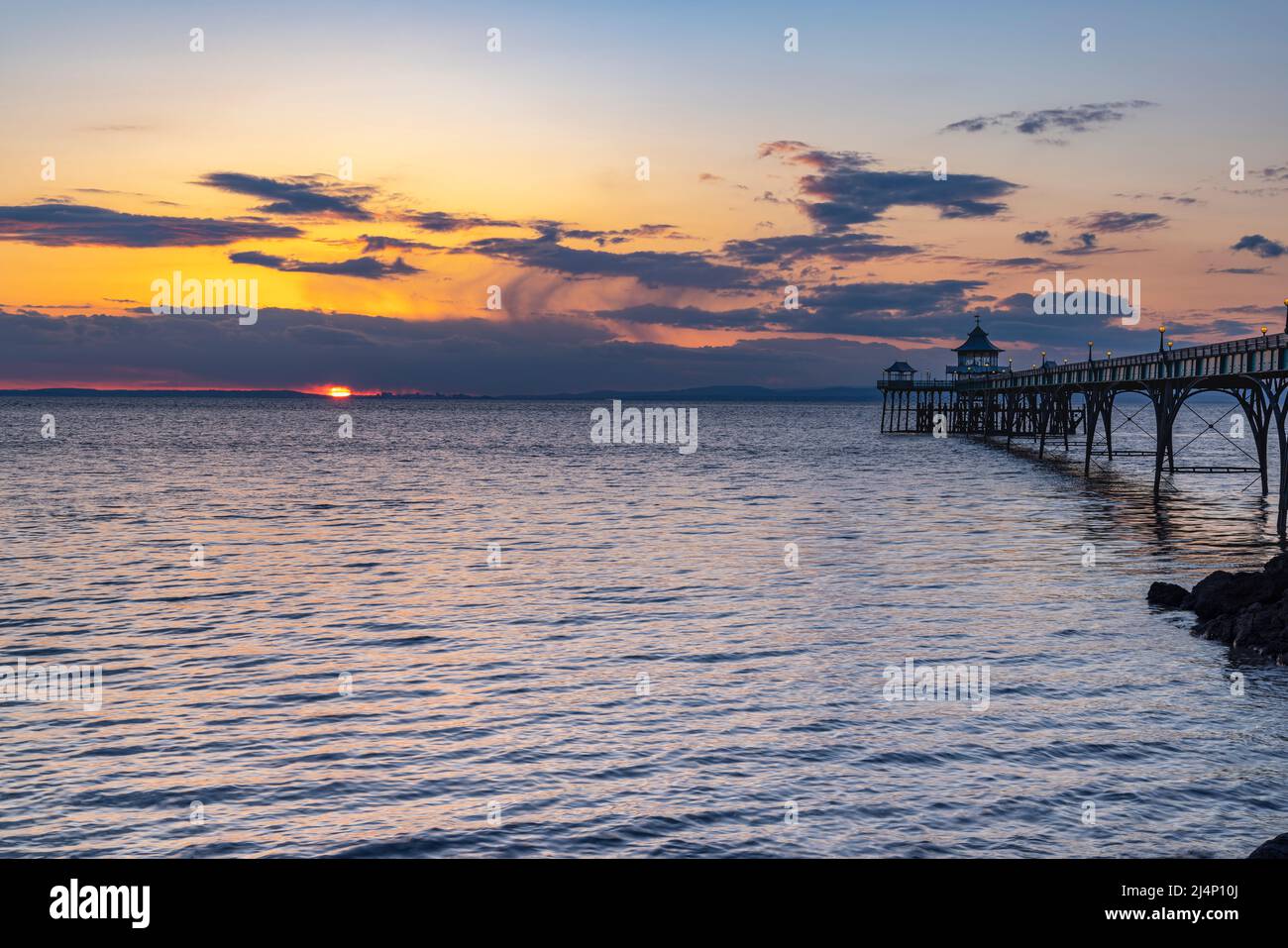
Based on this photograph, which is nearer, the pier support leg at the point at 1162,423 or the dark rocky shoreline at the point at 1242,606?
the dark rocky shoreline at the point at 1242,606

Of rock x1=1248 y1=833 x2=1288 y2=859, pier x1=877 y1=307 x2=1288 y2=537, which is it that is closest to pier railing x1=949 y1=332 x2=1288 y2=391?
pier x1=877 y1=307 x2=1288 y2=537

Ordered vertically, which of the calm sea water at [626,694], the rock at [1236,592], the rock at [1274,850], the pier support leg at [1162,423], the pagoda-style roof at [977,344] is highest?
the pagoda-style roof at [977,344]

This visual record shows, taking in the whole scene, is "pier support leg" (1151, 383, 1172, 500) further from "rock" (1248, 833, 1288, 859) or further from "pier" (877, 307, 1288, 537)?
"rock" (1248, 833, 1288, 859)

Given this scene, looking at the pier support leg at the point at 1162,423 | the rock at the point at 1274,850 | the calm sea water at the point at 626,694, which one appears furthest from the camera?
the pier support leg at the point at 1162,423

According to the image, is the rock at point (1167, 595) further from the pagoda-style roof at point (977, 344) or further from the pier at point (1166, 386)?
the pagoda-style roof at point (977, 344)

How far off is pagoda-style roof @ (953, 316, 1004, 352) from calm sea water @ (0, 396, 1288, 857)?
102408 mm

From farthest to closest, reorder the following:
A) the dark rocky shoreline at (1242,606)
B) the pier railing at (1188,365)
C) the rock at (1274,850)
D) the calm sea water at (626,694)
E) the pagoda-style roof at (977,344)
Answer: the pagoda-style roof at (977,344) < the pier railing at (1188,365) < the dark rocky shoreline at (1242,606) < the calm sea water at (626,694) < the rock at (1274,850)

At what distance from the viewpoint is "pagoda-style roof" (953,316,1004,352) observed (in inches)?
5635

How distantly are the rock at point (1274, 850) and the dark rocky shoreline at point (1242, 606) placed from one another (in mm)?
10987

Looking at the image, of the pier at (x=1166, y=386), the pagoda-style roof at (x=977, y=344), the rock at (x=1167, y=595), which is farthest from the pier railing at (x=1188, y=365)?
the pagoda-style roof at (x=977, y=344)

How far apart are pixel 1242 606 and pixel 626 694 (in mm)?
13903

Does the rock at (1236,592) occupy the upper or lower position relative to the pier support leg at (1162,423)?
lower

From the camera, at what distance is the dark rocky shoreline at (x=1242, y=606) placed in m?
20.7

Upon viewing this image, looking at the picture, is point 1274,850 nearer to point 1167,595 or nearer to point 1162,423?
point 1167,595
